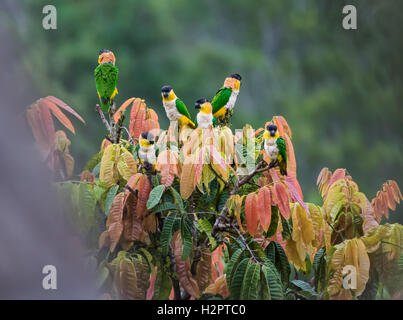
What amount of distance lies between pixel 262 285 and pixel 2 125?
513 millimetres

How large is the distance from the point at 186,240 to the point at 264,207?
0.48 feet

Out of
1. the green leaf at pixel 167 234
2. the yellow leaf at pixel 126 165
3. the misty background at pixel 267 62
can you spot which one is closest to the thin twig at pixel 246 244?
the green leaf at pixel 167 234

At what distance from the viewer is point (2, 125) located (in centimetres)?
62

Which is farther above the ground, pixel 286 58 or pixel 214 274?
pixel 286 58

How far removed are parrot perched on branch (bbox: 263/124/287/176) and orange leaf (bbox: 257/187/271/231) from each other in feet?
0.20

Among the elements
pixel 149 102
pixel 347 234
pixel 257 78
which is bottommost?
pixel 347 234

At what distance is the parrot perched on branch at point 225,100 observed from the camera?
3.83 ft

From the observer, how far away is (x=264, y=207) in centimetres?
94

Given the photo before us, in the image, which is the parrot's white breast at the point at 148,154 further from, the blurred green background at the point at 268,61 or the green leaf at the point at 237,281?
the blurred green background at the point at 268,61

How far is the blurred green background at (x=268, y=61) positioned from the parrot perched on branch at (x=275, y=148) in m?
3.94

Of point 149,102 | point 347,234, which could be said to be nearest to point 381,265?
point 347,234

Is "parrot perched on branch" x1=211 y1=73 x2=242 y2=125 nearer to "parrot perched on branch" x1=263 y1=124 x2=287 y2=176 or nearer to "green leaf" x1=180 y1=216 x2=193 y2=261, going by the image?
"parrot perched on branch" x1=263 y1=124 x2=287 y2=176
